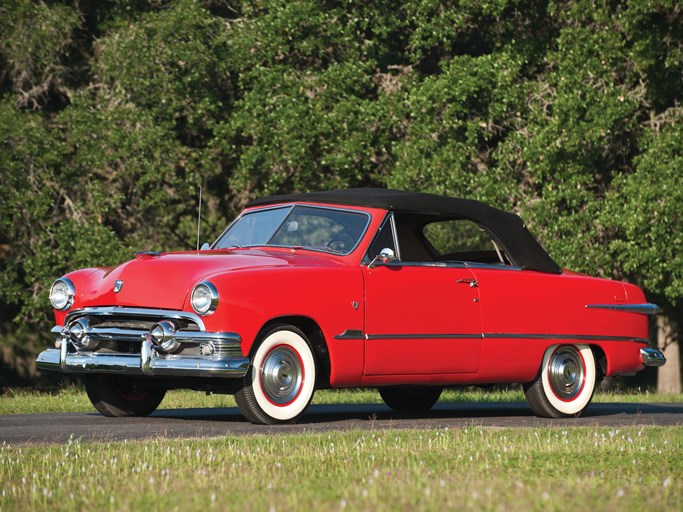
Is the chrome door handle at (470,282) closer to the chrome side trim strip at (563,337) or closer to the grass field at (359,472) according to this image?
the chrome side trim strip at (563,337)

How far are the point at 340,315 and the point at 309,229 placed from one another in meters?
1.10

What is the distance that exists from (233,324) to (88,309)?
134 centimetres

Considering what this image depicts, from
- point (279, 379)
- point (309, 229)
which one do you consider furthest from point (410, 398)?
point (279, 379)

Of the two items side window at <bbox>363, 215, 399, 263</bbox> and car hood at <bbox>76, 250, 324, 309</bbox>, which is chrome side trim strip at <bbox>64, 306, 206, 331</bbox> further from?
side window at <bbox>363, 215, 399, 263</bbox>

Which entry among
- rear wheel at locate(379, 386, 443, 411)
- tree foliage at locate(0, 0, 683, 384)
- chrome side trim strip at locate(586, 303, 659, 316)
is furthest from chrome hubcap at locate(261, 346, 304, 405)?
tree foliage at locate(0, 0, 683, 384)

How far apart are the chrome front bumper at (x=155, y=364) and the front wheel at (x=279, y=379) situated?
0.29 m

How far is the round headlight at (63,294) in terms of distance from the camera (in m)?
10.2

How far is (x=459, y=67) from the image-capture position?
21516mm

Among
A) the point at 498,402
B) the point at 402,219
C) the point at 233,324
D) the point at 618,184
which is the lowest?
the point at 498,402

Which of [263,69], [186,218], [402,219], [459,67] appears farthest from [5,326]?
[402,219]

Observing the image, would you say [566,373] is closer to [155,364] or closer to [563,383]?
[563,383]

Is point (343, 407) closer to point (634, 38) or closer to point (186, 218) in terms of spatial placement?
point (634, 38)

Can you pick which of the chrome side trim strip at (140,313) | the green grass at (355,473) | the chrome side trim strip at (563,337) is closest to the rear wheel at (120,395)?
the chrome side trim strip at (140,313)

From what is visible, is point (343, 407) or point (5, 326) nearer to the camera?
point (343, 407)
